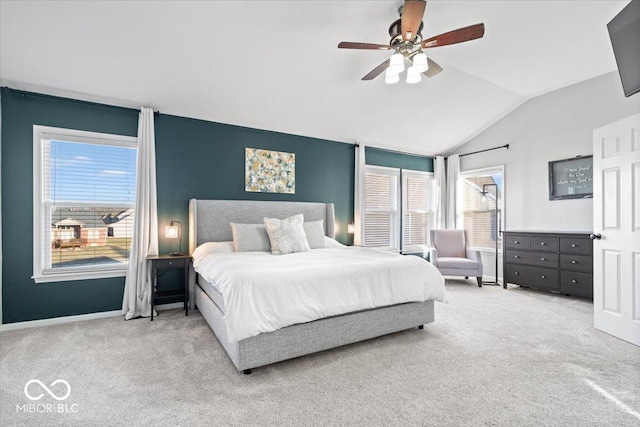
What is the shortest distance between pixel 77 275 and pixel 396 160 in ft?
17.7

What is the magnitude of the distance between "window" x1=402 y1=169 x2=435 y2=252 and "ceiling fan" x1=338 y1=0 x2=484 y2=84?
3.55 meters

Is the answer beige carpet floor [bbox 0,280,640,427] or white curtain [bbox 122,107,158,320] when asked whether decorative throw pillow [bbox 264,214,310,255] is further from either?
white curtain [bbox 122,107,158,320]

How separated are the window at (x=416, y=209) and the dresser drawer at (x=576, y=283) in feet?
8.26

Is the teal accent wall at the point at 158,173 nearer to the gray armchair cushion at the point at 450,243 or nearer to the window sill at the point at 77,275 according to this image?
the window sill at the point at 77,275

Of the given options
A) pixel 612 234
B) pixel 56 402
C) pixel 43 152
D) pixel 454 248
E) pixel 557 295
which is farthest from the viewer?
pixel 454 248

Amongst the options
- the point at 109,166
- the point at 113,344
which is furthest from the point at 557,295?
the point at 109,166

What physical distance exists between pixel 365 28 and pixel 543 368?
3.40m

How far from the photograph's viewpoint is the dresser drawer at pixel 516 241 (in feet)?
15.5

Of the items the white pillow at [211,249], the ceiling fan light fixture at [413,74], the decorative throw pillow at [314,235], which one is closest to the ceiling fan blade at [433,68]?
the ceiling fan light fixture at [413,74]

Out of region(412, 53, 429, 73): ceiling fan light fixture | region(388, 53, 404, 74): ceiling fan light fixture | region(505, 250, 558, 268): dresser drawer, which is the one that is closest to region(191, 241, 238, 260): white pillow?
region(388, 53, 404, 74): ceiling fan light fixture

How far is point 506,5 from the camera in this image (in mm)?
2898

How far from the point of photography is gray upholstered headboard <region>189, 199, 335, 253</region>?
3.97 meters

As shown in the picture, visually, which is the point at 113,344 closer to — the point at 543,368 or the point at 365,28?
the point at 543,368

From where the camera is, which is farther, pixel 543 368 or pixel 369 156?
pixel 369 156
